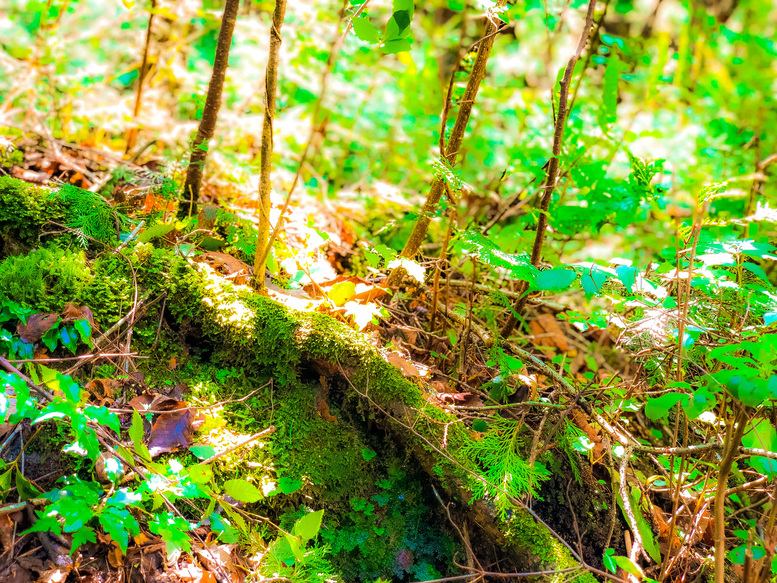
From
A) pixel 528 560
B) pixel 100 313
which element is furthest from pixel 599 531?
pixel 100 313

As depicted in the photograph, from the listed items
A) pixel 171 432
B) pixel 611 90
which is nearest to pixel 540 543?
pixel 171 432

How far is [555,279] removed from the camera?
1632mm

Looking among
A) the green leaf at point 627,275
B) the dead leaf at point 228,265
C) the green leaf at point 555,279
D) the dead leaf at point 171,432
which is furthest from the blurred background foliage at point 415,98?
the dead leaf at point 171,432

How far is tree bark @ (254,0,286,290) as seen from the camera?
2.07 m

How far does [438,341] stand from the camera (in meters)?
2.77

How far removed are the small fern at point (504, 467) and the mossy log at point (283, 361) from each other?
0.05 meters

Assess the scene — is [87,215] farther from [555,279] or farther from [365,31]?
[555,279]

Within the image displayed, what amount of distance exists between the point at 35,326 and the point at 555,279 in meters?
2.09

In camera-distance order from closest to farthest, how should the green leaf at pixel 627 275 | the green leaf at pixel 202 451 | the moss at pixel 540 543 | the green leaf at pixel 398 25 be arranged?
the green leaf at pixel 627 275 < the green leaf at pixel 398 25 < the green leaf at pixel 202 451 < the moss at pixel 540 543

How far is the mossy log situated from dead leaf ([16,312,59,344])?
134 millimetres

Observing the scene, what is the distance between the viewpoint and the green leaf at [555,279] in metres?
1.60

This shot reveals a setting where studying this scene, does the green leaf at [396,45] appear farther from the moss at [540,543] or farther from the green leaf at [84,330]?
the moss at [540,543]

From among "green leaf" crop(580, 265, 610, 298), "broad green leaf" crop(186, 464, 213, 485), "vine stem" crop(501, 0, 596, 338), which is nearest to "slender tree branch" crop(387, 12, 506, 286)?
"vine stem" crop(501, 0, 596, 338)

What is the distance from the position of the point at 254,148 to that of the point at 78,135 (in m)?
1.46
